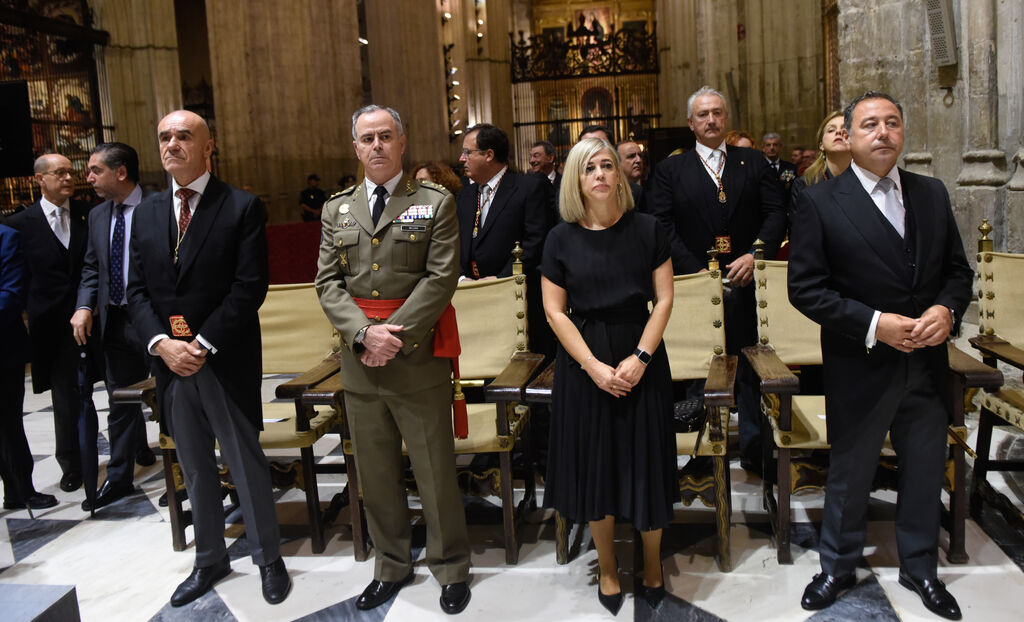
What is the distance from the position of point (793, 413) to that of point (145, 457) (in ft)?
12.5

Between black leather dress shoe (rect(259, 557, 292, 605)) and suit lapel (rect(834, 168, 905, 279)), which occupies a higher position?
suit lapel (rect(834, 168, 905, 279))

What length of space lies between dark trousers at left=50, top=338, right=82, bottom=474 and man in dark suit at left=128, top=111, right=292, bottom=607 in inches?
67.5

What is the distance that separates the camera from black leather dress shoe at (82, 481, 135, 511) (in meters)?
4.36

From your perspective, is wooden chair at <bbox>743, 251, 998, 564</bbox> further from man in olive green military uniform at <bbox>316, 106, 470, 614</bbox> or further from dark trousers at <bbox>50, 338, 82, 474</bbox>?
dark trousers at <bbox>50, 338, 82, 474</bbox>

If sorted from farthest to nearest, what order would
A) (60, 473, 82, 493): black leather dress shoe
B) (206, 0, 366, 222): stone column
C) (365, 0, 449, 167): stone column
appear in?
1. (365, 0, 449, 167): stone column
2. (206, 0, 366, 222): stone column
3. (60, 473, 82, 493): black leather dress shoe

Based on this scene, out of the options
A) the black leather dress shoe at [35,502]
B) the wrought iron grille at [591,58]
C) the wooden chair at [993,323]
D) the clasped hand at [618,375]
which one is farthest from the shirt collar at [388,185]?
the wrought iron grille at [591,58]

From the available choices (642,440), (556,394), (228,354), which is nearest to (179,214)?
(228,354)

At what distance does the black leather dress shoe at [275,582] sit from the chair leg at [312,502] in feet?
1.06

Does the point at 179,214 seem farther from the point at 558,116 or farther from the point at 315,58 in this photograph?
the point at 558,116

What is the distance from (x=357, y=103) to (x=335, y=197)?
27.2 ft

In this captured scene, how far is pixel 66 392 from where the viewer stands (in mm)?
4672

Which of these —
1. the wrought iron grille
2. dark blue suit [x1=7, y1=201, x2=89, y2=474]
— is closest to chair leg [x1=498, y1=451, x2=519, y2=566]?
dark blue suit [x1=7, y1=201, x2=89, y2=474]

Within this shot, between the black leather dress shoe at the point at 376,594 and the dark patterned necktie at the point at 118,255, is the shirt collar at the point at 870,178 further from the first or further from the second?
the dark patterned necktie at the point at 118,255

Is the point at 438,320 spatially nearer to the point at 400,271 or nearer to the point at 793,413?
the point at 400,271
